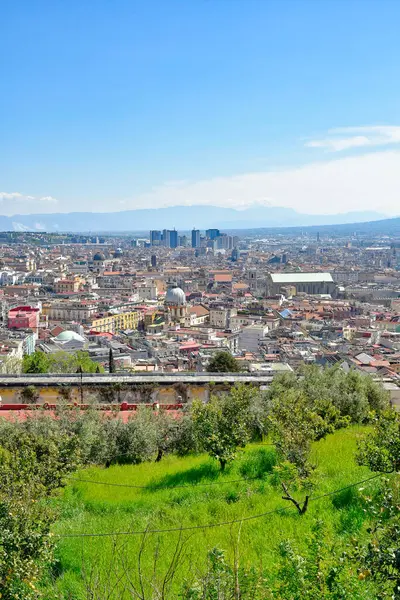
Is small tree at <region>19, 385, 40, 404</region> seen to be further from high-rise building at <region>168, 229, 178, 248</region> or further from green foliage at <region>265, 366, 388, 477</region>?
high-rise building at <region>168, 229, 178, 248</region>

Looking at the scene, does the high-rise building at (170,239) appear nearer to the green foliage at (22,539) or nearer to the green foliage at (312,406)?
the green foliage at (312,406)

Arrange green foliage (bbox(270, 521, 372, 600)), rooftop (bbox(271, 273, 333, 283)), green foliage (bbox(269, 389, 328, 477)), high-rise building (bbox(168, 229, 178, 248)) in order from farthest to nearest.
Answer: high-rise building (bbox(168, 229, 178, 248))
rooftop (bbox(271, 273, 333, 283))
green foliage (bbox(269, 389, 328, 477))
green foliage (bbox(270, 521, 372, 600))

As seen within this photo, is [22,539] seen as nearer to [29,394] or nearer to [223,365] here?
[29,394]

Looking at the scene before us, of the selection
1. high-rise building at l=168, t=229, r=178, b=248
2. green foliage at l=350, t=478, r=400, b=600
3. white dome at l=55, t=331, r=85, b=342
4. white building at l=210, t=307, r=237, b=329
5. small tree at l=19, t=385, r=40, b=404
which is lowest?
white building at l=210, t=307, r=237, b=329

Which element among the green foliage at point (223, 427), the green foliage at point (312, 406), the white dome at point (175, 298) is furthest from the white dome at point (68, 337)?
the green foliage at point (223, 427)

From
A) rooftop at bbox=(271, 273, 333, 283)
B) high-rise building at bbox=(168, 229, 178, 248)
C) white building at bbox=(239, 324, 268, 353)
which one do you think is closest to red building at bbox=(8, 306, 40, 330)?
white building at bbox=(239, 324, 268, 353)
